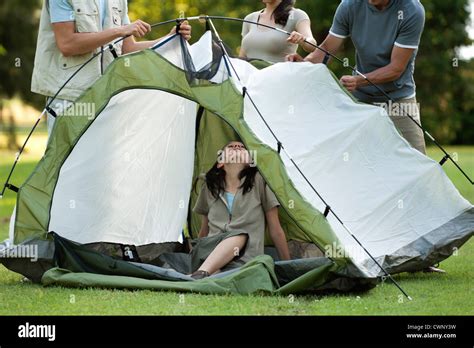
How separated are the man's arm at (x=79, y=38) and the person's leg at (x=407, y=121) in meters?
1.76

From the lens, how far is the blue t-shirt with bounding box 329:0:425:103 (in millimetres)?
5934

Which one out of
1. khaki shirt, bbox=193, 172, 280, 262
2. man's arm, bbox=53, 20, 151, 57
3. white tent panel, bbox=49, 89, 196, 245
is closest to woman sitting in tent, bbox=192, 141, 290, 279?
khaki shirt, bbox=193, 172, 280, 262

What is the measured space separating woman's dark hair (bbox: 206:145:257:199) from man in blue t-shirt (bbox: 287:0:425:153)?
0.86 metres

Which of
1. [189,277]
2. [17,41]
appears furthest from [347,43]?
[189,277]

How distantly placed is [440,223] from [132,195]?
76.9 inches

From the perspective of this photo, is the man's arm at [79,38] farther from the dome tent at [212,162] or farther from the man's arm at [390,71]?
the man's arm at [390,71]

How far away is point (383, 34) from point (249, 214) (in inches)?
60.9

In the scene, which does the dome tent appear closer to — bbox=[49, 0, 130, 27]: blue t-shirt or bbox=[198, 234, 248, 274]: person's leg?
bbox=[198, 234, 248, 274]: person's leg

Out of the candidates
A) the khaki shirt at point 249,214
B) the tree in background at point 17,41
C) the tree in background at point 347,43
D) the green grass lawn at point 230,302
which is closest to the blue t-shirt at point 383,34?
the khaki shirt at point 249,214
